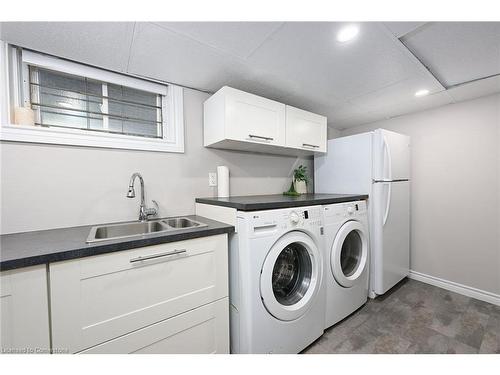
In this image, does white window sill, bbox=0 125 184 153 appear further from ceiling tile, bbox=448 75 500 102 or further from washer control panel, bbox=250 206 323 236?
ceiling tile, bbox=448 75 500 102

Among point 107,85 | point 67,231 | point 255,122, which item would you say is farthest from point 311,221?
point 107,85

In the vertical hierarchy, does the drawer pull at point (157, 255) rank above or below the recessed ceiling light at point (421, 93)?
below

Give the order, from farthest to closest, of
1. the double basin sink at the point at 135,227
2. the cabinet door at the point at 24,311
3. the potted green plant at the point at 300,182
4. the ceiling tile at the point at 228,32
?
the potted green plant at the point at 300,182 → the double basin sink at the point at 135,227 → the ceiling tile at the point at 228,32 → the cabinet door at the point at 24,311

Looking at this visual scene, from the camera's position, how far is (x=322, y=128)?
2133 millimetres

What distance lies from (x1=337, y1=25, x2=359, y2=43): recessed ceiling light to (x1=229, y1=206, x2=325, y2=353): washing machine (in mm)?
1058

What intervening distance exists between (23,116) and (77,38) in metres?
0.57

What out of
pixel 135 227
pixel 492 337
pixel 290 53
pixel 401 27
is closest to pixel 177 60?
pixel 290 53

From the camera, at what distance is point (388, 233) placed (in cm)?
200

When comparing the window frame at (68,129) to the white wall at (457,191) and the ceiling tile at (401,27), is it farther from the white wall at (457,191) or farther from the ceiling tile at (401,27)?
the white wall at (457,191)

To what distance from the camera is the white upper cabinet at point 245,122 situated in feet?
4.93

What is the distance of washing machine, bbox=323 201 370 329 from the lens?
1.56 metres

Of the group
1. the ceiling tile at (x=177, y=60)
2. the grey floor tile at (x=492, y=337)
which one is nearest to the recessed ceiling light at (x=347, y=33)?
the ceiling tile at (x=177, y=60)

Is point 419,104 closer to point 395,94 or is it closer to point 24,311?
point 395,94

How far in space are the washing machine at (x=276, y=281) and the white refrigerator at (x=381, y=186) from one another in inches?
32.4
